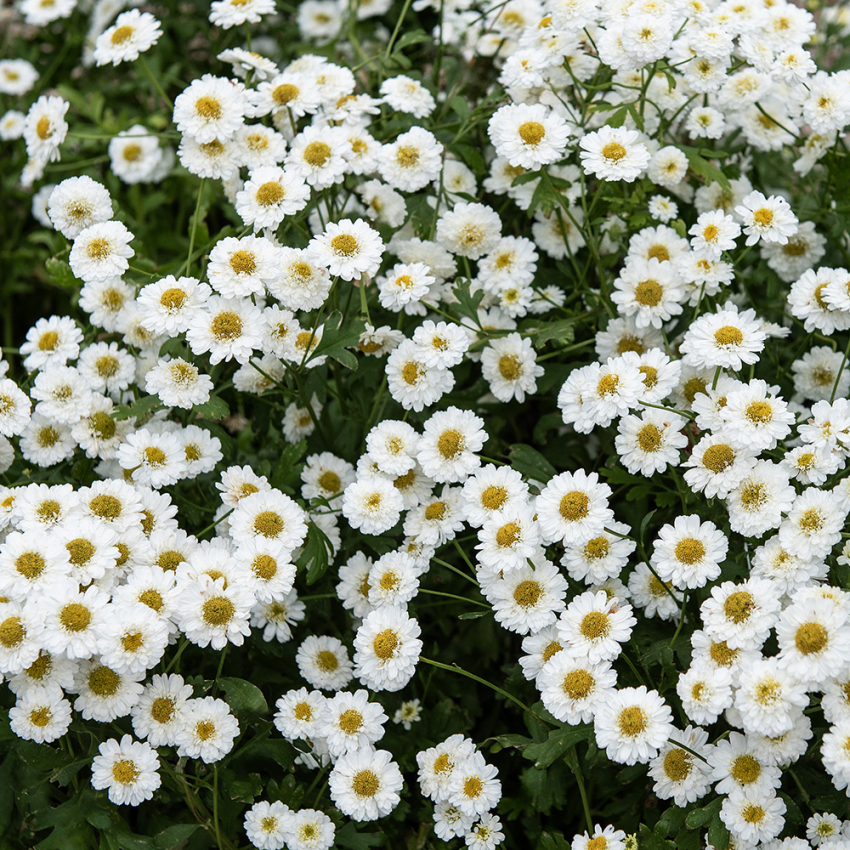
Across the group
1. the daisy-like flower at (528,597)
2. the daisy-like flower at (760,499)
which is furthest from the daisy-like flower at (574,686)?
the daisy-like flower at (760,499)

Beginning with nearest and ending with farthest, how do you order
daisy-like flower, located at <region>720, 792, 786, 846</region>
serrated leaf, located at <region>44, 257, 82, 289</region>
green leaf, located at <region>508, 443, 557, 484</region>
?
1. daisy-like flower, located at <region>720, 792, 786, 846</region>
2. green leaf, located at <region>508, 443, 557, 484</region>
3. serrated leaf, located at <region>44, 257, 82, 289</region>

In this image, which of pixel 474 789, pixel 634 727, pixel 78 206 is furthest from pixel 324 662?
pixel 78 206

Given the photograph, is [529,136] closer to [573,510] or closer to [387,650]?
[573,510]

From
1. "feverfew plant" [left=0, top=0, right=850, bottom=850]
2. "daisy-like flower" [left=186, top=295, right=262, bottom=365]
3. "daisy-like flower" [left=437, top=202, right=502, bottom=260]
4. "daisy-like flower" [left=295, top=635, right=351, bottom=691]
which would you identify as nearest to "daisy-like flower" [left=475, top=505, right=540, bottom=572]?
"feverfew plant" [left=0, top=0, right=850, bottom=850]

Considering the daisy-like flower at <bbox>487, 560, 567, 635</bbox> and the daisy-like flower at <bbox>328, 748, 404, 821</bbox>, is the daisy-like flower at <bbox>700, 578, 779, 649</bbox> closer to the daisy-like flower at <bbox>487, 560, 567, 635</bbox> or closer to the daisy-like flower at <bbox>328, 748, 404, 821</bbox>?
the daisy-like flower at <bbox>487, 560, 567, 635</bbox>

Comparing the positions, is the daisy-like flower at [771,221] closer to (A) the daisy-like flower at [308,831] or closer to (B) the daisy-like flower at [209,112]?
(B) the daisy-like flower at [209,112]

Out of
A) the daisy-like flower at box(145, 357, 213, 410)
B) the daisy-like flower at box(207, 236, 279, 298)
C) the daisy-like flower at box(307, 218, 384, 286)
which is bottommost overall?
the daisy-like flower at box(145, 357, 213, 410)
